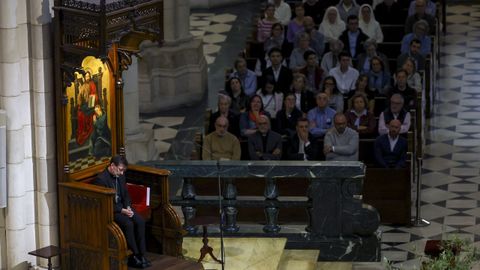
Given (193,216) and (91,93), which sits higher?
(91,93)

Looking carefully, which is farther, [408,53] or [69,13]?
[408,53]

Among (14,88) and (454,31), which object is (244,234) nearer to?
(14,88)

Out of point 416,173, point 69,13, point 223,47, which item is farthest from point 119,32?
point 223,47

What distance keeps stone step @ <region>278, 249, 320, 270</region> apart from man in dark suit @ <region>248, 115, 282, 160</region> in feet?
7.15

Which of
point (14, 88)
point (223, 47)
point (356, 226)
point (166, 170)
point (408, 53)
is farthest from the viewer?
point (223, 47)

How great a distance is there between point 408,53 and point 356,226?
18.8 ft

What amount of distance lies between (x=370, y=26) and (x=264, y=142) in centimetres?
454

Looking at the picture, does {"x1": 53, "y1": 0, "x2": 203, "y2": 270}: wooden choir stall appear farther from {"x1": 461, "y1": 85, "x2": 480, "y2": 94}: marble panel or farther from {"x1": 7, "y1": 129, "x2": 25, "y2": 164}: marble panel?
{"x1": 461, "y1": 85, "x2": 480, "y2": 94}: marble panel

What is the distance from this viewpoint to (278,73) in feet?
54.6

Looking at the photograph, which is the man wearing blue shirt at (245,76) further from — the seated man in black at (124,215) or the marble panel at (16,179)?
the marble panel at (16,179)

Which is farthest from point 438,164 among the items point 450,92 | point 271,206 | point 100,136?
point 100,136

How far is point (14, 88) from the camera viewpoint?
34.1 ft

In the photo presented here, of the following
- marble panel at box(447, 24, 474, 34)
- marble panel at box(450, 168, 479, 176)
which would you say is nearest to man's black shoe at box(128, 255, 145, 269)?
marble panel at box(450, 168, 479, 176)

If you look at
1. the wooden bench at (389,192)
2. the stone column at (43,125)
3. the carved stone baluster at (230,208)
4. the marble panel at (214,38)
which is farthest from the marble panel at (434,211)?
the marble panel at (214,38)
